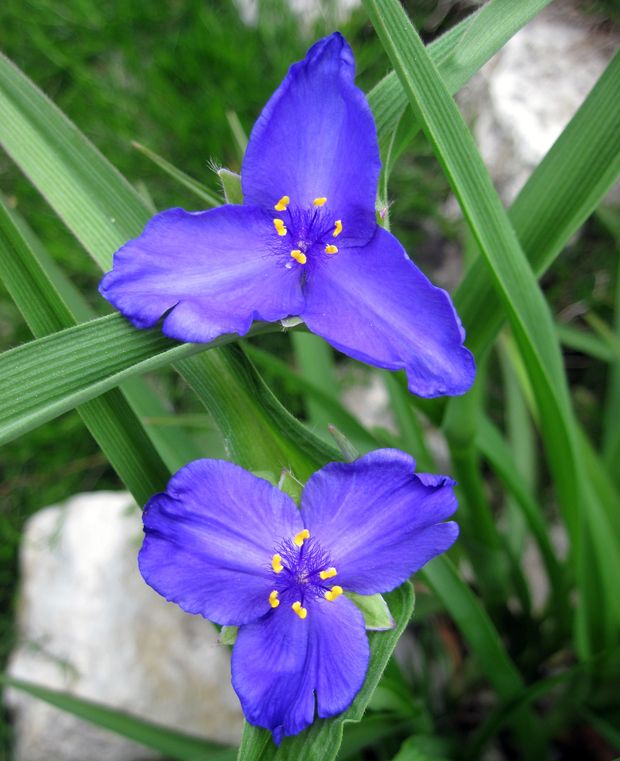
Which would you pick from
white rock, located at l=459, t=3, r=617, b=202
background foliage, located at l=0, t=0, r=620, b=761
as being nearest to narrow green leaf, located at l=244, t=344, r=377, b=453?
background foliage, located at l=0, t=0, r=620, b=761

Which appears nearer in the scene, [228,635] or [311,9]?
[228,635]

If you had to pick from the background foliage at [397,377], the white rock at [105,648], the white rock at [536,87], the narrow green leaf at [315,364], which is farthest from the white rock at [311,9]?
the white rock at [105,648]

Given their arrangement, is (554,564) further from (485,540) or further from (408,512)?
(408,512)

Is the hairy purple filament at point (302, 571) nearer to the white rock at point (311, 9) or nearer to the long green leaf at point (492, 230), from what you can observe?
the long green leaf at point (492, 230)

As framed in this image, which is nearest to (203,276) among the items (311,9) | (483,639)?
(483,639)


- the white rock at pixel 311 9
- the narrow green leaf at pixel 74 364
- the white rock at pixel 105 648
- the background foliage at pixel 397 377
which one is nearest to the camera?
the narrow green leaf at pixel 74 364

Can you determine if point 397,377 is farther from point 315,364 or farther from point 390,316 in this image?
point 315,364

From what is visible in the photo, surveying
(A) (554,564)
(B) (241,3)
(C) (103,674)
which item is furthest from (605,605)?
(B) (241,3)
